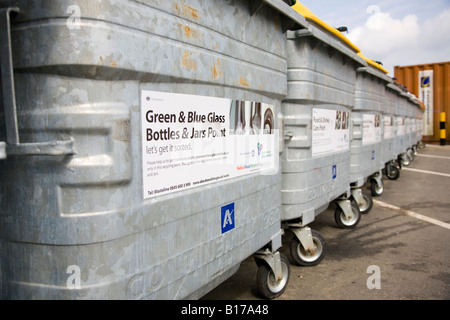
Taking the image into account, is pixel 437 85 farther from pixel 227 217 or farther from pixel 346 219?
pixel 227 217

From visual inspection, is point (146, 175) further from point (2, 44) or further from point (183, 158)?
point (2, 44)

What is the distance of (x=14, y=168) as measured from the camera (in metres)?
1.41

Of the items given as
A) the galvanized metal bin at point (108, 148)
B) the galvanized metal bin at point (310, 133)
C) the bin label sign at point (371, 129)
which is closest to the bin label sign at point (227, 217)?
the galvanized metal bin at point (108, 148)

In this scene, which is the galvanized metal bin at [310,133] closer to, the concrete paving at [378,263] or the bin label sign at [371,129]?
the concrete paving at [378,263]

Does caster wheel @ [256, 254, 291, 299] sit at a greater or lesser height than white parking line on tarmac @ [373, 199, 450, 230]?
greater

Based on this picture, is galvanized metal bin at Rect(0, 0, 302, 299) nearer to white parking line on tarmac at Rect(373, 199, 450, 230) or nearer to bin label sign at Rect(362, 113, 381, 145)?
white parking line on tarmac at Rect(373, 199, 450, 230)

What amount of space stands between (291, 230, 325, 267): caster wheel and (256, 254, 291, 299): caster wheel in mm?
598

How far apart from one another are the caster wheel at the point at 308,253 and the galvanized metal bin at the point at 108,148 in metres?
1.78

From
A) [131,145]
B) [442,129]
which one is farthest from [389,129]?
[442,129]

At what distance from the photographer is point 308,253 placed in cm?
361

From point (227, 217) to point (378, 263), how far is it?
7.45 feet

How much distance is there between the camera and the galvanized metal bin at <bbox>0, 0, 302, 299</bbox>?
1332mm

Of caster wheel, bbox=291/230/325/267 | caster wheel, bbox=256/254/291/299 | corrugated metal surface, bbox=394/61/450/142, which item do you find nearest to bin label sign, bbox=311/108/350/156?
caster wheel, bbox=291/230/325/267

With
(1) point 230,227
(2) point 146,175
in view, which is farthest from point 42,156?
(1) point 230,227
